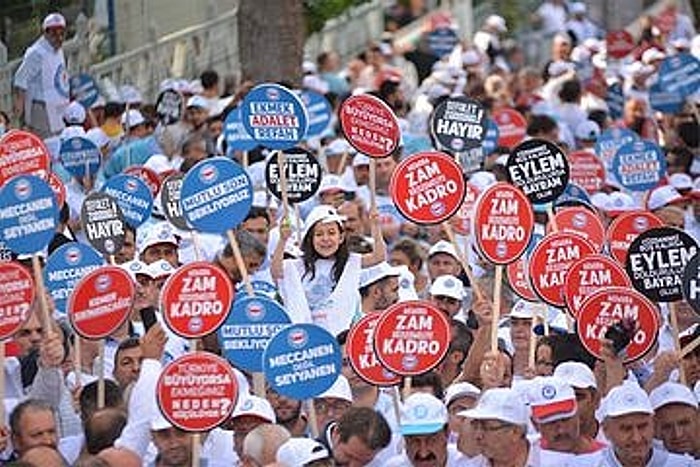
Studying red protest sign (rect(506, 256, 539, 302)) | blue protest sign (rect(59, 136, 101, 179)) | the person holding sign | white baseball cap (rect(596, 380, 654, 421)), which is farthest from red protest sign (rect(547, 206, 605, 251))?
blue protest sign (rect(59, 136, 101, 179))

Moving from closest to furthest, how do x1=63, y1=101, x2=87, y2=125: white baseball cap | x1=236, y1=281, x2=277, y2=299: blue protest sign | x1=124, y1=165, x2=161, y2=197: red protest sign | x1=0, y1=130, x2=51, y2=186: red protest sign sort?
1. x1=236, y1=281, x2=277, y2=299: blue protest sign
2. x1=0, y1=130, x2=51, y2=186: red protest sign
3. x1=124, y1=165, x2=161, y2=197: red protest sign
4. x1=63, y1=101, x2=87, y2=125: white baseball cap

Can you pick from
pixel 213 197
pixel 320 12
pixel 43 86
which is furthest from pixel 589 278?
pixel 320 12

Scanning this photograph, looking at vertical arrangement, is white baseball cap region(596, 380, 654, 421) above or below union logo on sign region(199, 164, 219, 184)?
below

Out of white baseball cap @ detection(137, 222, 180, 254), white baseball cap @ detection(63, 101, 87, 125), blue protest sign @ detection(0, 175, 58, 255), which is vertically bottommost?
white baseball cap @ detection(137, 222, 180, 254)

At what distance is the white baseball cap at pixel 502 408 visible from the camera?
31.5 ft

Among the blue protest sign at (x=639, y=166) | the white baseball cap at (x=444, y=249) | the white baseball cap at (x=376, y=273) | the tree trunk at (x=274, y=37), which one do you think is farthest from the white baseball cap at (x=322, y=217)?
the tree trunk at (x=274, y=37)

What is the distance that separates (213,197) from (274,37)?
7610 mm

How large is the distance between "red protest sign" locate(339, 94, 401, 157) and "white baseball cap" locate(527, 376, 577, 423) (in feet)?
10.5

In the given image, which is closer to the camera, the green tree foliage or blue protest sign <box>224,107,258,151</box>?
blue protest sign <box>224,107,258,151</box>

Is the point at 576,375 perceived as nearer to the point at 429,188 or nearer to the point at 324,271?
the point at 429,188

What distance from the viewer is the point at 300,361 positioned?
33.9 ft

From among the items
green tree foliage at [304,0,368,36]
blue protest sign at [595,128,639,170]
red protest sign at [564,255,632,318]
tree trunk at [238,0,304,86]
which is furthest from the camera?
green tree foliage at [304,0,368,36]

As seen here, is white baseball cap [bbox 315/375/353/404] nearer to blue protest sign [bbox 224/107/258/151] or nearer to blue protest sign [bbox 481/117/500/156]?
blue protest sign [bbox 224/107/258/151]

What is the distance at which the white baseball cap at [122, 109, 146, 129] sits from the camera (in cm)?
1767
